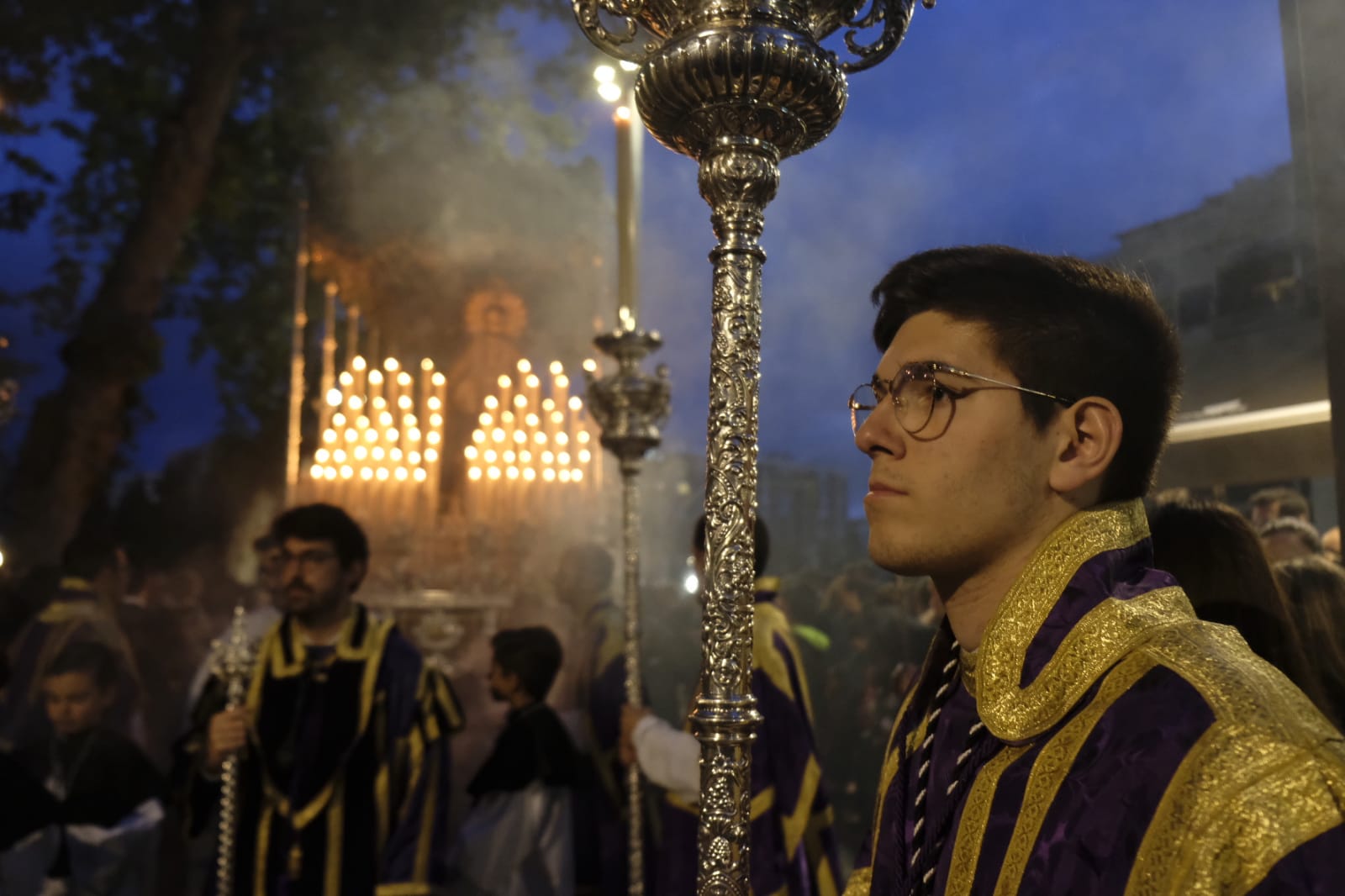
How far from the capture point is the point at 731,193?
55.0 inches

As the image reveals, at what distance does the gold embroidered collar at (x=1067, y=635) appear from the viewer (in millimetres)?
1120

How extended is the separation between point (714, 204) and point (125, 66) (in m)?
7.36

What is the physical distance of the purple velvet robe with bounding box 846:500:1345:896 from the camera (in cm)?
89

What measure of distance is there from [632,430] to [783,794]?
127 centimetres

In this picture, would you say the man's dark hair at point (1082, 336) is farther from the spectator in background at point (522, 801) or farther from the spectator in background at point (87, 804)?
the spectator in background at point (87, 804)

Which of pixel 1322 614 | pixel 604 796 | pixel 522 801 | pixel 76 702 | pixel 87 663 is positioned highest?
pixel 1322 614

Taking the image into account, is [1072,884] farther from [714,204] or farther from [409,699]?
[409,699]

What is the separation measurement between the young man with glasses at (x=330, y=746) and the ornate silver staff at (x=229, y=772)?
47mm

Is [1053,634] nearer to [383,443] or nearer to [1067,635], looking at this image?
[1067,635]

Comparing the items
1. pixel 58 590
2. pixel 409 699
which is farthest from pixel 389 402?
pixel 409 699

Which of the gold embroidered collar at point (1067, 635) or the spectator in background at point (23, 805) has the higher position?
the gold embroidered collar at point (1067, 635)

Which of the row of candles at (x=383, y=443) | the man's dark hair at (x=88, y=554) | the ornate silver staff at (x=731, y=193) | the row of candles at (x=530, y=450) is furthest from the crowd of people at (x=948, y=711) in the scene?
the row of candles at (x=530, y=450)

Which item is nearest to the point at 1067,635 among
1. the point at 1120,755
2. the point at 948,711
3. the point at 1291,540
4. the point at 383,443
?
the point at 1120,755


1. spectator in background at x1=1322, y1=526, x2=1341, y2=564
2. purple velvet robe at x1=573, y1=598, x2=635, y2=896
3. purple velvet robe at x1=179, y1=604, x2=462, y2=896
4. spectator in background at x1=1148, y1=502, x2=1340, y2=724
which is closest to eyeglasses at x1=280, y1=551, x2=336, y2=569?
purple velvet robe at x1=179, y1=604, x2=462, y2=896
